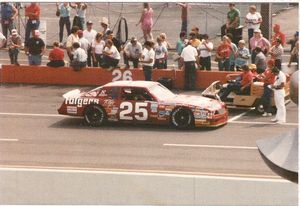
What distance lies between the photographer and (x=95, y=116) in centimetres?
1845

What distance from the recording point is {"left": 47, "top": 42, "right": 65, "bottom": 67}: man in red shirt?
23.8 meters

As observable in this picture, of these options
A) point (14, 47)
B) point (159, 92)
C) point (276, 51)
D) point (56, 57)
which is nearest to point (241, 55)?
point (276, 51)

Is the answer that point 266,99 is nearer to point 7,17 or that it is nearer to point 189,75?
point 189,75

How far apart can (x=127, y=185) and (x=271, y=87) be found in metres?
10.4

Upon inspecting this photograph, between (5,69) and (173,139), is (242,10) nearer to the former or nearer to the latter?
(5,69)

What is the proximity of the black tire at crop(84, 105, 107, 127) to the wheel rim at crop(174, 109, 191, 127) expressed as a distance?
169 centimetres

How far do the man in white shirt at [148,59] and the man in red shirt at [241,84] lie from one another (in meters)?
3.15

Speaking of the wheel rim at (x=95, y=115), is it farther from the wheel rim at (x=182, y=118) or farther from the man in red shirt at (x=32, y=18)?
the man in red shirt at (x=32, y=18)

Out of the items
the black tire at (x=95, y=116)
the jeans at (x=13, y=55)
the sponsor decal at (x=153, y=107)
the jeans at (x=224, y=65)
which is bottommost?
the black tire at (x=95, y=116)

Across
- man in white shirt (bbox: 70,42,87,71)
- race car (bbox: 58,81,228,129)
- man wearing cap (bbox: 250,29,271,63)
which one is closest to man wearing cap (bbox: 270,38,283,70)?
man wearing cap (bbox: 250,29,271,63)

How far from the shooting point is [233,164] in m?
14.8

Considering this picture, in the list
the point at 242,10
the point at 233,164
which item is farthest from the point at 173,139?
the point at 242,10

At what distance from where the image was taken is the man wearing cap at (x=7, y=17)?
26250mm

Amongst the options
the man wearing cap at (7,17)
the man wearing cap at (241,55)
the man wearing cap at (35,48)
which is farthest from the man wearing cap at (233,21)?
the man wearing cap at (7,17)
